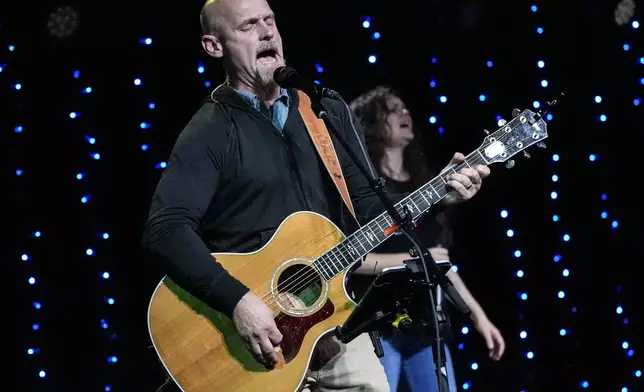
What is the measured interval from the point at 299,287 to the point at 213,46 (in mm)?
1013

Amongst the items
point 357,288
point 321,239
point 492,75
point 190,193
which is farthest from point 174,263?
point 492,75

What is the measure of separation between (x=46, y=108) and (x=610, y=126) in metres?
3.10

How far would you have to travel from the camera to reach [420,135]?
453 centimetres

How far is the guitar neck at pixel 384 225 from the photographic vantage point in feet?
9.55

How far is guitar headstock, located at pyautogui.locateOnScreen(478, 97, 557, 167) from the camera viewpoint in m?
2.97

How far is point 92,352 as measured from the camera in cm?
410

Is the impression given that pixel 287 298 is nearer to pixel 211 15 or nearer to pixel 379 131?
pixel 211 15

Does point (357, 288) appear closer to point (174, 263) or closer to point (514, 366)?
point (174, 263)

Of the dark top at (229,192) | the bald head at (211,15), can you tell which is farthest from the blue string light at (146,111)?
the dark top at (229,192)

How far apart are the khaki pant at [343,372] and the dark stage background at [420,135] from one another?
4.65 feet

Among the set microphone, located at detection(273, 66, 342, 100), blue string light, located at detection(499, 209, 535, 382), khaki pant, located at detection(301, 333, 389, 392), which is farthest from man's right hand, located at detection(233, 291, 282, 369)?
blue string light, located at detection(499, 209, 535, 382)

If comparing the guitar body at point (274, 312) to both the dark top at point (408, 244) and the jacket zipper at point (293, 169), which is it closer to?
the jacket zipper at point (293, 169)

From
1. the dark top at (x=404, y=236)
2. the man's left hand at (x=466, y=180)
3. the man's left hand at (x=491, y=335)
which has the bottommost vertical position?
the man's left hand at (x=491, y=335)

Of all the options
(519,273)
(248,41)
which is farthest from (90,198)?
(519,273)
